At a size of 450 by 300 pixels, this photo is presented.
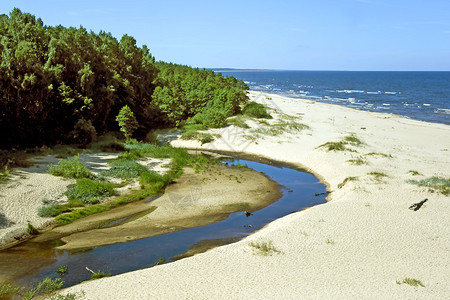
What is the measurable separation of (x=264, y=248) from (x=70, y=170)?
1775 cm

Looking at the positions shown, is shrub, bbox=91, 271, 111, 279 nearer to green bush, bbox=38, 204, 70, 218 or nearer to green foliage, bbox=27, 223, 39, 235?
green foliage, bbox=27, 223, 39, 235

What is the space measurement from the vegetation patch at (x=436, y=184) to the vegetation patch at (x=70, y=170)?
82.2 ft

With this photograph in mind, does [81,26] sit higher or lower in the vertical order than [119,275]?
higher

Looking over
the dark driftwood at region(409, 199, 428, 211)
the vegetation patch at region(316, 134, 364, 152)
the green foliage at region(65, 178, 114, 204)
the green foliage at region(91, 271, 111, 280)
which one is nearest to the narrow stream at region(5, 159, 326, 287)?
the green foliage at region(91, 271, 111, 280)

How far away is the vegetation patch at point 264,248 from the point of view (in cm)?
1677

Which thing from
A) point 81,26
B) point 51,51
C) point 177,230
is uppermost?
point 81,26

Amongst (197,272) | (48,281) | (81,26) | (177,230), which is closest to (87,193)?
(177,230)

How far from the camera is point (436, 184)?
25.9 meters

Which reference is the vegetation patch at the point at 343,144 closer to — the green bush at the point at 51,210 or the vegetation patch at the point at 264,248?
the vegetation patch at the point at 264,248

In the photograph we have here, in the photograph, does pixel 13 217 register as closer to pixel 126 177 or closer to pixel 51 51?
pixel 126 177

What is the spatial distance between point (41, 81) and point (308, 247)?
93.4ft

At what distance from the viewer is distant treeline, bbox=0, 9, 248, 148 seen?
31.8 meters

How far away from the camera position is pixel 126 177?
29.7 meters

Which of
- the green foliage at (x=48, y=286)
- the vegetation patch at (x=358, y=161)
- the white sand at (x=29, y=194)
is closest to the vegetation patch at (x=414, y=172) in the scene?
the vegetation patch at (x=358, y=161)
